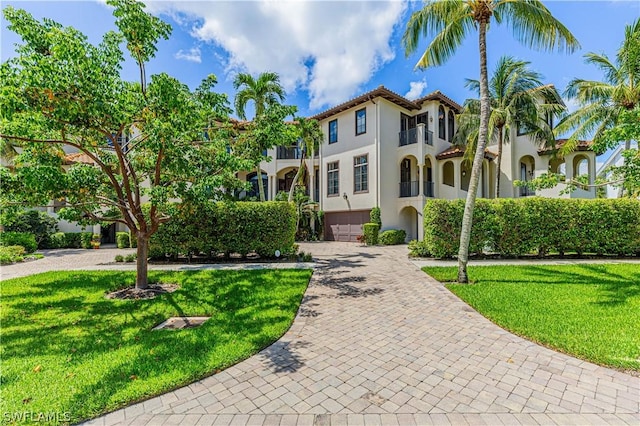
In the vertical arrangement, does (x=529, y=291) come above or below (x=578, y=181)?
below

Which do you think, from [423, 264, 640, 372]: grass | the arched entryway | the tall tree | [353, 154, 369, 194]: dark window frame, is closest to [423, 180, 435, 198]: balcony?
the arched entryway

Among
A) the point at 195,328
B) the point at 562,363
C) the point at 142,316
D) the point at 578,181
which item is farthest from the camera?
the point at 578,181

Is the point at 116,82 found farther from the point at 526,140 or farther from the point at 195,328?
the point at 526,140

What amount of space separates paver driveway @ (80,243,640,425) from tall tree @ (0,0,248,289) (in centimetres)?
428

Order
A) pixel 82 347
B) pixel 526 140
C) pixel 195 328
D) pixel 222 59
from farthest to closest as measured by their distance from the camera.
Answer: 1. pixel 526 140
2. pixel 222 59
3. pixel 195 328
4. pixel 82 347

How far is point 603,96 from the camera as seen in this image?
51.6 ft

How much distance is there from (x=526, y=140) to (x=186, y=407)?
1014 inches

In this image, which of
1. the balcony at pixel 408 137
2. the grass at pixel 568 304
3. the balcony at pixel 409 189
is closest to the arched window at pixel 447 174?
the balcony at pixel 409 189

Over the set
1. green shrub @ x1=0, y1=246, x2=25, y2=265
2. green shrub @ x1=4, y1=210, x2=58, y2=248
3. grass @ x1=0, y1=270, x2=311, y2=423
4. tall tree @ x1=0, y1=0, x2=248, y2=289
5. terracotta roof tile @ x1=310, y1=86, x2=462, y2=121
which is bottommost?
grass @ x1=0, y1=270, x2=311, y2=423

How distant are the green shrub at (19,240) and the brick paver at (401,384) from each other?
19882mm

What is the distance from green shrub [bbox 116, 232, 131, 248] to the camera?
1778 centimetres

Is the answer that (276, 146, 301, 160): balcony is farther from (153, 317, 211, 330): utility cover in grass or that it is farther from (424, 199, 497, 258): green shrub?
(153, 317, 211, 330): utility cover in grass

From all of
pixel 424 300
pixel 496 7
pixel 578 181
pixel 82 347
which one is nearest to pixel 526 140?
pixel 578 181

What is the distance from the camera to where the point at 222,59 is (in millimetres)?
10820
